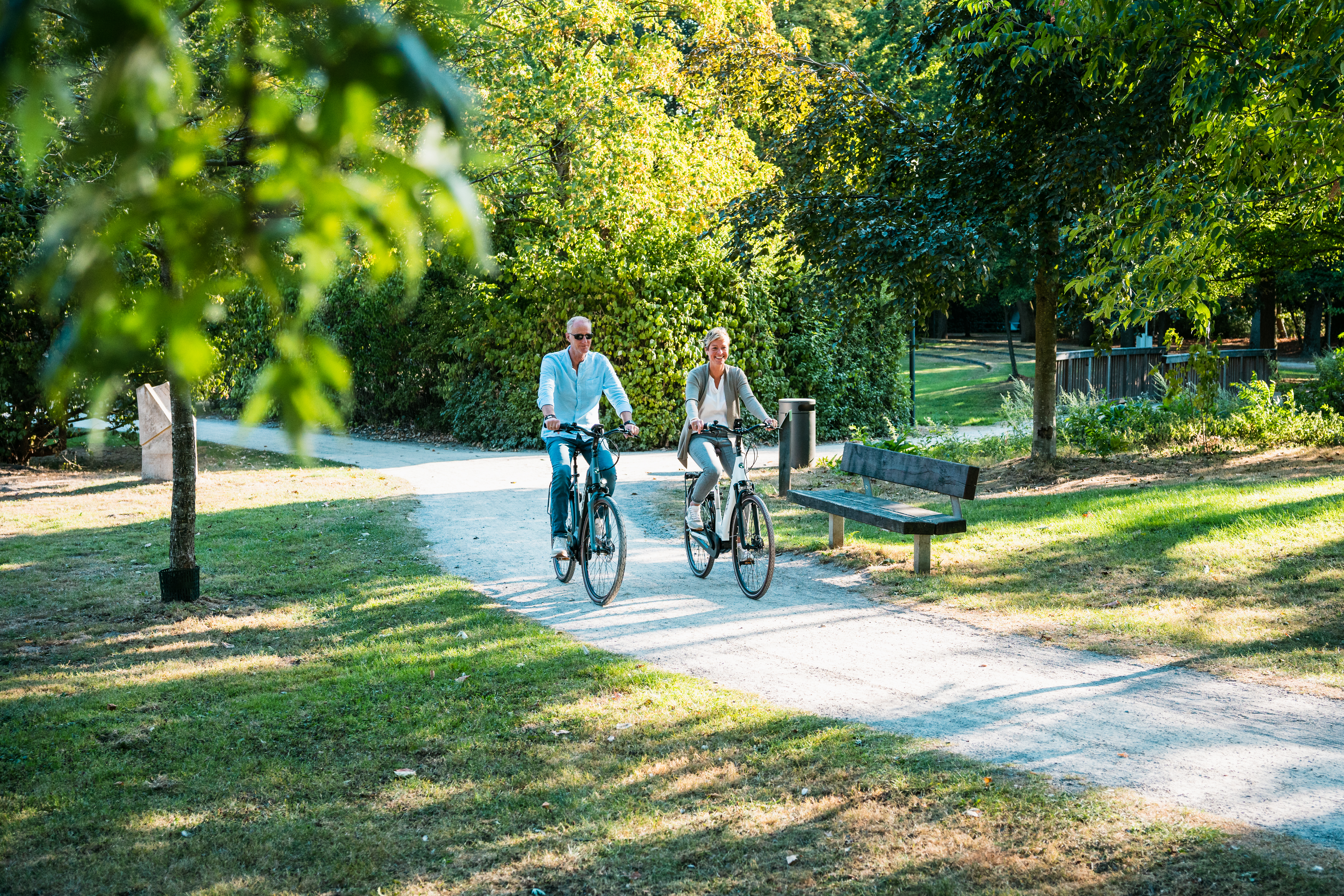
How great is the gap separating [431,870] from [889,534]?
282 inches

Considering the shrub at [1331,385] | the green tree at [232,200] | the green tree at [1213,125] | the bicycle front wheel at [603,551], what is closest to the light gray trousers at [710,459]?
the bicycle front wheel at [603,551]

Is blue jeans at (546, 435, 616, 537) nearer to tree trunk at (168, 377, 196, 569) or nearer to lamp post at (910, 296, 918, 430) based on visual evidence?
tree trunk at (168, 377, 196, 569)

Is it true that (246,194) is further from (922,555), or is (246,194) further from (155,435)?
(155,435)

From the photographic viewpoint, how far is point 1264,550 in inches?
332

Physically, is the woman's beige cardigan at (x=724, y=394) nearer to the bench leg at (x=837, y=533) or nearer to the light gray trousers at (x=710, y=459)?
the light gray trousers at (x=710, y=459)

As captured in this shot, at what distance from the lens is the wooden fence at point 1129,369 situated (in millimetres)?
22141

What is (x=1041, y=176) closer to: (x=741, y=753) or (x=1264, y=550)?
(x=1264, y=550)

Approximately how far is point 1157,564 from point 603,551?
173 inches

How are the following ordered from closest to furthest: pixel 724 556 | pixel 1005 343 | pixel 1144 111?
pixel 724 556 < pixel 1144 111 < pixel 1005 343

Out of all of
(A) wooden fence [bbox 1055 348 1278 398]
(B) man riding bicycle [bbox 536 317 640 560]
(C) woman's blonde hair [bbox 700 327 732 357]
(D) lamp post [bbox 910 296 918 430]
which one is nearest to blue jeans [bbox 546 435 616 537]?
(B) man riding bicycle [bbox 536 317 640 560]

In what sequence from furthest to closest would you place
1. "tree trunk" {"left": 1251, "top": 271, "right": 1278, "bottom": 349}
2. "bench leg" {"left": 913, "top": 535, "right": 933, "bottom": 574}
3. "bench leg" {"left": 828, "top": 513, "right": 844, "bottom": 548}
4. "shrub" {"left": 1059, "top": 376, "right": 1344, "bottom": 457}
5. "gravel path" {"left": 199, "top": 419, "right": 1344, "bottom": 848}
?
"tree trunk" {"left": 1251, "top": 271, "right": 1278, "bottom": 349}
"shrub" {"left": 1059, "top": 376, "right": 1344, "bottom": 457}
"bench leg" {"left": 828, "top": 513, "right": 844, "bottom": 548}
"bench leg" {"left": 913, "top": 535, "right": 933, "bottom": 574}
"gravel path" {"left": 199, "top": 419, "right": 1344, "bottom": 848}

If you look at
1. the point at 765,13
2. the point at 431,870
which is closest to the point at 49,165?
the point at 431,870

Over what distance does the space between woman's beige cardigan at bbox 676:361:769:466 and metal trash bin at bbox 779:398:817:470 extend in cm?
648

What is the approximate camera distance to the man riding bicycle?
25.5 feet
